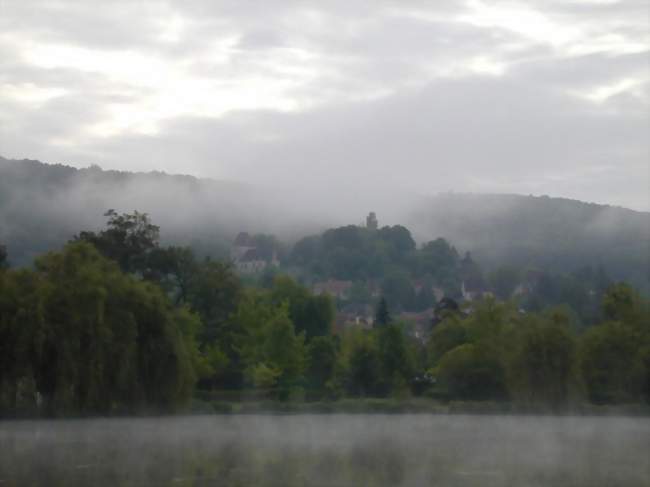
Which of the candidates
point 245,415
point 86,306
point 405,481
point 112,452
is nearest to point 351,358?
point 245,415

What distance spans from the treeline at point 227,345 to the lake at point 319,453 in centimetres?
181

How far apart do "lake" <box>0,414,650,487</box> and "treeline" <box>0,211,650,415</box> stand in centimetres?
181

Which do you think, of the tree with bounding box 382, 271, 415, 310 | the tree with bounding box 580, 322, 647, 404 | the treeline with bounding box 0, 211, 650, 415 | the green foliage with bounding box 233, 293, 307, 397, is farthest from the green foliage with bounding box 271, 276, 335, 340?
the tree with bounding box 382, 271, 415, 310

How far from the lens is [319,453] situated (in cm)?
3148

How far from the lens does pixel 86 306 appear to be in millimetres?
43406

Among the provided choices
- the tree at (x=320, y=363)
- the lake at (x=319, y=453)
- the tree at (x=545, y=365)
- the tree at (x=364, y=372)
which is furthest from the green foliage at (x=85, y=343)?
the tree at (x=320, y=363)

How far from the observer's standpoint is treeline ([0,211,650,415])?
136 feet

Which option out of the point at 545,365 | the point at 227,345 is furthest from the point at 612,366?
the point at 227,345

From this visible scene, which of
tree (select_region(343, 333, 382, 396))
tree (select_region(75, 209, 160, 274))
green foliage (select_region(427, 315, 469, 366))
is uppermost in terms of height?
tree (select_region(75, 209, 160, 274))

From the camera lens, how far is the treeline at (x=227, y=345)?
4138 centimetres

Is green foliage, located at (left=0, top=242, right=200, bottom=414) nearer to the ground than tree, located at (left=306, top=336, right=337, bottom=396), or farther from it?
farther from it

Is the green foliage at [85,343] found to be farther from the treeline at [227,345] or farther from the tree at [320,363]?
the tree at [320,363]

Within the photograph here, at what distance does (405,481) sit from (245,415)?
3581cm

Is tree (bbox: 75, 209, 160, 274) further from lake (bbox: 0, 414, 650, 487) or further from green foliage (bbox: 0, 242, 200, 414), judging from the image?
lake (bbox: 0, 414, 650, 487)
